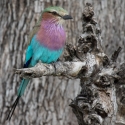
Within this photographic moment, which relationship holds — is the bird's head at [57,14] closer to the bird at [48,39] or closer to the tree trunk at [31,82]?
the bird at [48,39]

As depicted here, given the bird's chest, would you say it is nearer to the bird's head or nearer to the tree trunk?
the bird's head

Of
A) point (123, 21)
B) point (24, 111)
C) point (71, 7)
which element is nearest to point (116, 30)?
point (123, 21)

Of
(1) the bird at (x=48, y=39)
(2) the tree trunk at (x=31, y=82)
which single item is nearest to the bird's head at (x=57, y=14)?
(1) the bird at (x=48, y=39)

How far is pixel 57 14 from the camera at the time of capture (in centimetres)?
335

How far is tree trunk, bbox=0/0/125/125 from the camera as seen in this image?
4.50 m

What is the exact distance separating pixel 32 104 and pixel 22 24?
3.02 feet

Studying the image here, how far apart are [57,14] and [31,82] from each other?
4.49ft

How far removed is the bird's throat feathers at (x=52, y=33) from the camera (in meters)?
3.46

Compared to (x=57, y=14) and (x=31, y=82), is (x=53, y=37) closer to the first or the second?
(x=57, y=14)

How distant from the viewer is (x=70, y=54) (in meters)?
3.05

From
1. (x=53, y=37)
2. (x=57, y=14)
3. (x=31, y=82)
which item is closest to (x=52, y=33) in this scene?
(x=53, y=37)

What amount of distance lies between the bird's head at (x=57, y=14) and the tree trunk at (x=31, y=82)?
1.05 metres

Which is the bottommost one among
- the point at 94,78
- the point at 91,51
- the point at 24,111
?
the point at 24,111

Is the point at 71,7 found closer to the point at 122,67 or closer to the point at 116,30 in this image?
the point at 116,30
